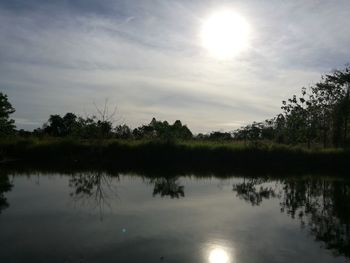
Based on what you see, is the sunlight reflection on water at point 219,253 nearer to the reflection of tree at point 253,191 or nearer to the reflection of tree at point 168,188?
the reflection of tree at point 253,191

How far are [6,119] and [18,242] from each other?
2647 centimetres

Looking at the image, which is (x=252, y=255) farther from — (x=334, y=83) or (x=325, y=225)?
(x=334, y=83)

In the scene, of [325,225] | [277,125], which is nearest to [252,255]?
[325,225]

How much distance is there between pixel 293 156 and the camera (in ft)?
66.2

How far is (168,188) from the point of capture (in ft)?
42.2

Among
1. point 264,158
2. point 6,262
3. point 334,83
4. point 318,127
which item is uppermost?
point 334,83

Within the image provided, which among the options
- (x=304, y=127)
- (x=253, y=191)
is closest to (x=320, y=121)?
(x=304, y=127)

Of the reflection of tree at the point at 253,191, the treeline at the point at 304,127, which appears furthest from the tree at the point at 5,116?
the reflection of tree at the point at 253,191

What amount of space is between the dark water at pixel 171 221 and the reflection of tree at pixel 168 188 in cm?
3

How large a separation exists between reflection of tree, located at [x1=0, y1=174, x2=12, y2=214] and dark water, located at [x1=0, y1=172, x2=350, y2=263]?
0.03m

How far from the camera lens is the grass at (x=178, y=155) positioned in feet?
65.1

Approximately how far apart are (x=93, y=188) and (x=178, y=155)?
7.97 m

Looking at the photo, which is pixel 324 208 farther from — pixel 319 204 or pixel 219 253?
pixel 219 253

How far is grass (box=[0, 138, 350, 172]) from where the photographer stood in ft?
65.1
